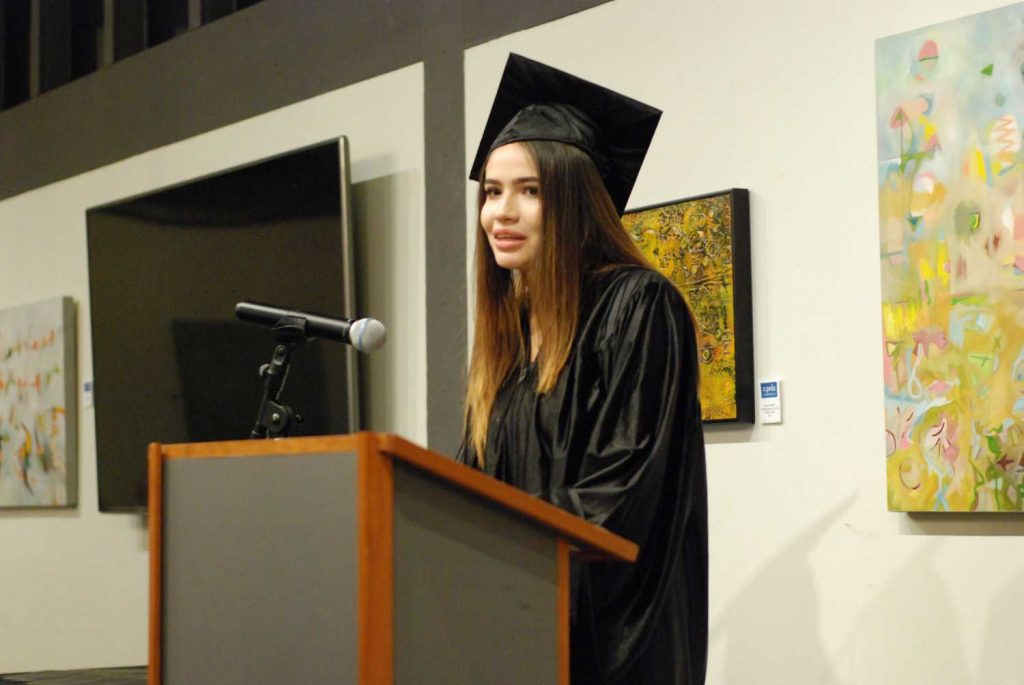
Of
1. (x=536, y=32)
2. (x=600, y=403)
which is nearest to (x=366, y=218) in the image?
(x=536, y=32)

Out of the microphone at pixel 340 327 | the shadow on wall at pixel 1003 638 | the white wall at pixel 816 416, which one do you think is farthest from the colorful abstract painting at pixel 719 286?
the microphone at pixel 340 327

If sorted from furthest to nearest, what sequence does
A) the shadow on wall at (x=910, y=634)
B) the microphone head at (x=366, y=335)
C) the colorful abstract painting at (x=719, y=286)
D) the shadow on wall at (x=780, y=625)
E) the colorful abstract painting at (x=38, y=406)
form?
the colorful abstract painting at (x=38, y=406), the colorful abstract painting at (x=719, y=286), the shadow on wall at (x=780, y=625), the shadow on wall at (x=910, y=634), the microphone head at (x=366, y=335)

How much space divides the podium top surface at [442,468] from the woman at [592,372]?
8.6 inches

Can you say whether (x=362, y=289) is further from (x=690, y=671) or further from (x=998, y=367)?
(x=690, y=671)

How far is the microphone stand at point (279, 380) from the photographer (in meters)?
2.22

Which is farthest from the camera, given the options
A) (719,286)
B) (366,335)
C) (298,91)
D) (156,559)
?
(298,91)

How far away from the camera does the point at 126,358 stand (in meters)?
6.30

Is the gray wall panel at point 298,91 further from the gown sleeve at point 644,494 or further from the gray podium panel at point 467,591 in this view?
the gray podium panel at point 467,591

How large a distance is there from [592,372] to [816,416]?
1.61 meters

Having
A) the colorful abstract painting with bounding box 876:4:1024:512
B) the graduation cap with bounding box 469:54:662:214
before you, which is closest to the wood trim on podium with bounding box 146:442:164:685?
the graduation cap with bounding box 469:54:662:214

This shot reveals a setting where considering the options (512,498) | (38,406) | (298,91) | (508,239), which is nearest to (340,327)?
(508,239)

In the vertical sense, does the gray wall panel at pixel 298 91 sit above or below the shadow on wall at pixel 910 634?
above

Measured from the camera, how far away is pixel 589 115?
8.41 ft

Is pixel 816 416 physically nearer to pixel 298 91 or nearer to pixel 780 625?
pixel 780 625
